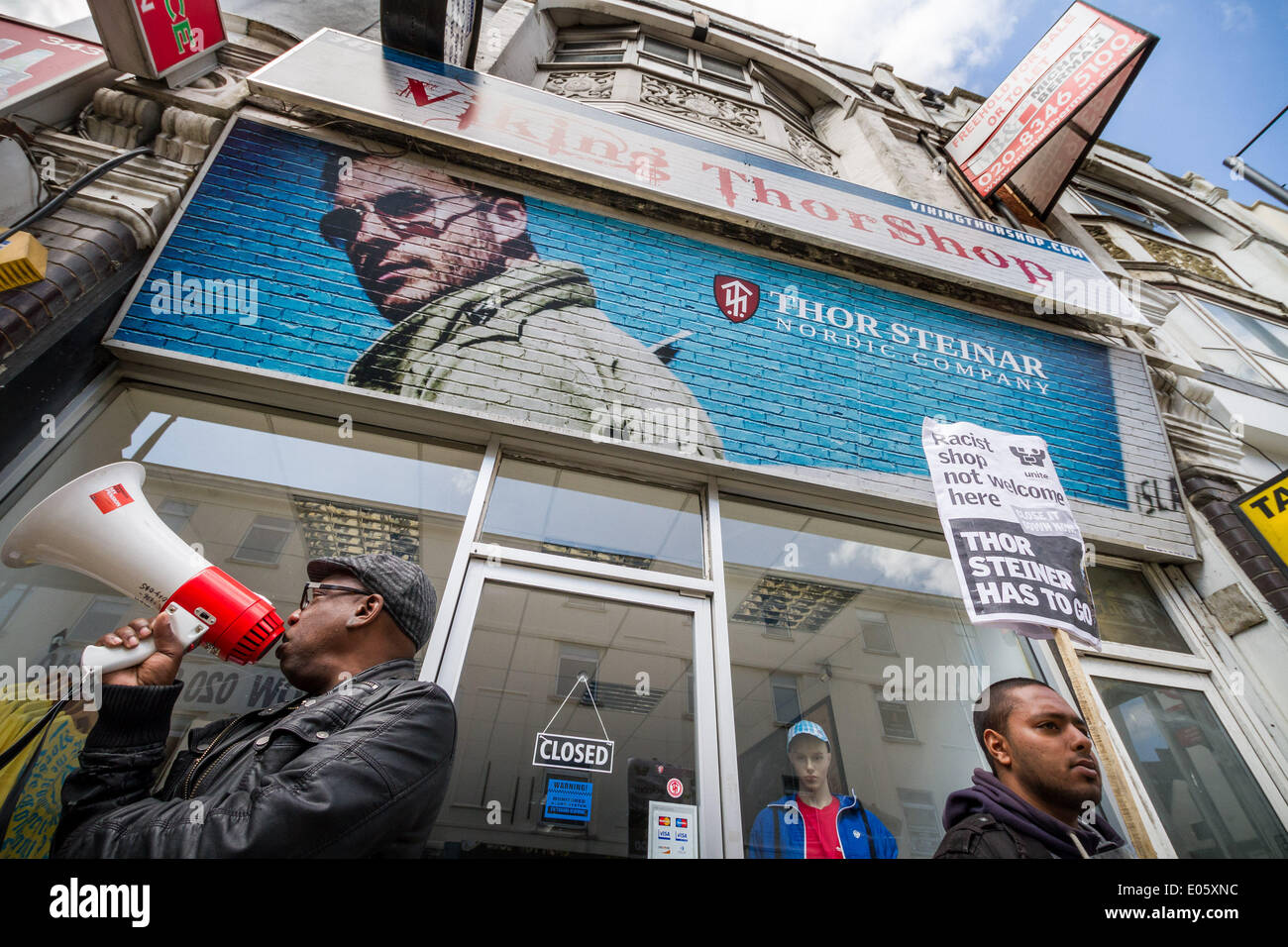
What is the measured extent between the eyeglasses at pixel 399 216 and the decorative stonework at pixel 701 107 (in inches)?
180

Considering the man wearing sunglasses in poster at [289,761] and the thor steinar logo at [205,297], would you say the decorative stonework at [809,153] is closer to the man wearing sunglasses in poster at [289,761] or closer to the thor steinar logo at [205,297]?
the thor steinar logo at [205,297]

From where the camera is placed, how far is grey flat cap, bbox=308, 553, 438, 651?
191 centimetres

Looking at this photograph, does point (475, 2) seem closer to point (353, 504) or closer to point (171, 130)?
point (171, 130)

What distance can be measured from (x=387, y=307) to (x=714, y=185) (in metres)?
2.79

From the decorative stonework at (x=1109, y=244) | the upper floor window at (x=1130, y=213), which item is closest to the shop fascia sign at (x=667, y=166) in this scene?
the decorative stonework at (x=1109, y=244)

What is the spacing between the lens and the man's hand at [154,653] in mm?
1533

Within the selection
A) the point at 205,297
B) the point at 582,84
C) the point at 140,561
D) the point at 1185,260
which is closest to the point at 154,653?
the point at 140,561

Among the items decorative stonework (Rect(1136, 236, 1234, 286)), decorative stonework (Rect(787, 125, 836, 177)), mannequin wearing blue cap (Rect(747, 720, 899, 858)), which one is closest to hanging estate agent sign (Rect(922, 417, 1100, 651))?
mannequin wearing blue cap (Rect(747, 720, 899, 858))

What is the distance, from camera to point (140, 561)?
1823 millimetres

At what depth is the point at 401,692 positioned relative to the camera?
5.15 feet

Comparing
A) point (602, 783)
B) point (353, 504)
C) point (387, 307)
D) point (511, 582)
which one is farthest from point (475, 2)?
point (602, 783)

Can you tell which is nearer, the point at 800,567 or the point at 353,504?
the point at 353,504
